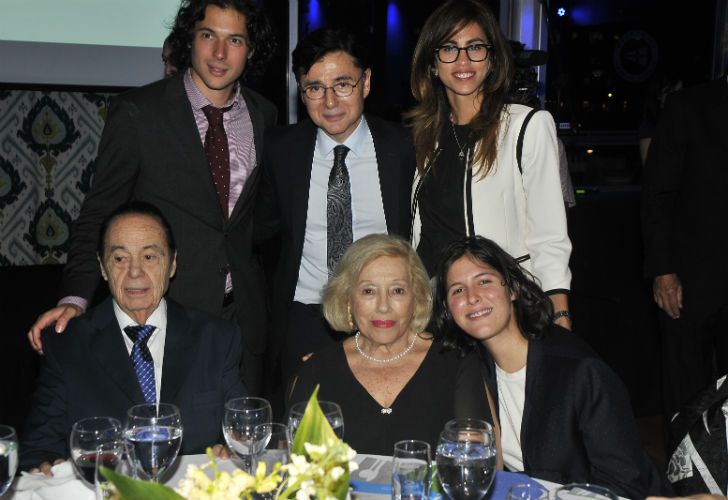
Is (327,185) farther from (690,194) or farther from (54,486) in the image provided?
(690,194)

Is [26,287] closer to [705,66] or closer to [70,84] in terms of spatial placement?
[70,84]

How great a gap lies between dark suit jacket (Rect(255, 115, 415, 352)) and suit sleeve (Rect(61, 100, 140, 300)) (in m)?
0.48

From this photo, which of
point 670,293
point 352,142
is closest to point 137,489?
point 352,142

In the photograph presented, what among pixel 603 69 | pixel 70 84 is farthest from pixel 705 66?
pixel 70 84

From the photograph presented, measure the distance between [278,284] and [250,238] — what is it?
8.7 inches

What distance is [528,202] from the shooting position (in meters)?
2.50

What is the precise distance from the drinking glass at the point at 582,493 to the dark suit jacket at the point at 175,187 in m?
1.76

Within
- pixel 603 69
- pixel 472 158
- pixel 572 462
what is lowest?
pixel 572 462

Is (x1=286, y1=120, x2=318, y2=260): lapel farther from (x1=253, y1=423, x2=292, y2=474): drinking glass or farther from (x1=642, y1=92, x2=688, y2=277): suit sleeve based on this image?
(x1=642, y1=92, x2=688, y2=277): suit sleeve

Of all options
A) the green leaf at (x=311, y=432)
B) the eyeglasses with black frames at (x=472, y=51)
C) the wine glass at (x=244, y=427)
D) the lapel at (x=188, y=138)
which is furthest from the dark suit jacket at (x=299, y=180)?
the green leaf at (x=311, y=432)

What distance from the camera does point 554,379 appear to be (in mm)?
2146

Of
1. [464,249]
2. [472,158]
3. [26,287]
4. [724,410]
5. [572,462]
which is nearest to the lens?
[724,410]

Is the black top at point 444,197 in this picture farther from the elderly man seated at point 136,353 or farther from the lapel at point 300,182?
the elderly man seated at point 136,353

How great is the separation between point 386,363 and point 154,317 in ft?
2.30
